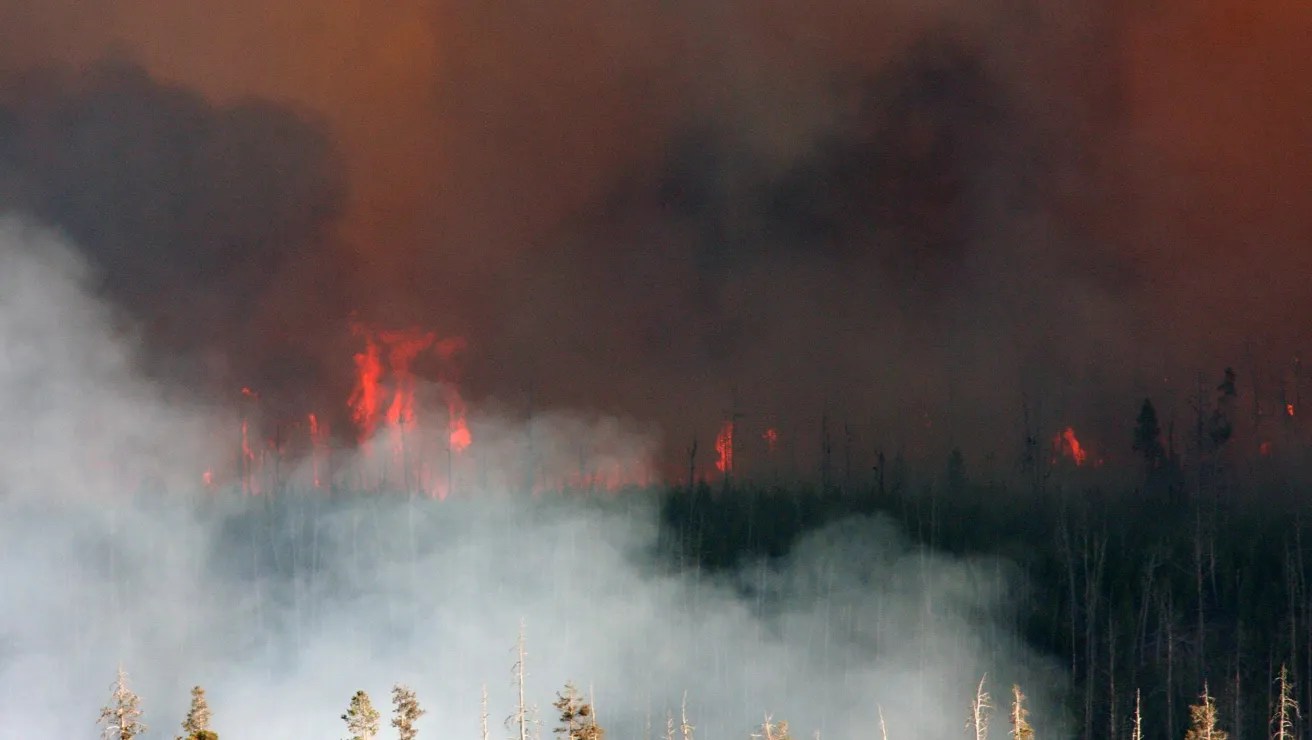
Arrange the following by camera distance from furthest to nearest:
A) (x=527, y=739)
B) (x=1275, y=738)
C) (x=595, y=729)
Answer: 1. (x=1275, y=738)
2. (x=527, y=739)
3. (x=595, y=729)

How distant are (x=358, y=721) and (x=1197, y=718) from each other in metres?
78.0

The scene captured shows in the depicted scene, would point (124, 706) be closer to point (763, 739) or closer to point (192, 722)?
point (192, 722)

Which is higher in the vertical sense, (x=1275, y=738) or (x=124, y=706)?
(x=124, y=706)

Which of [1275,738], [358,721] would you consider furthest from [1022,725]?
[1275,738]

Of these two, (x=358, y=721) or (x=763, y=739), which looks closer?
(x=358, y=721)

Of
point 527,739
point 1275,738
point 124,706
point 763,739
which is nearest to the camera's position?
point 124,706

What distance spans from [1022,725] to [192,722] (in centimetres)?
6086

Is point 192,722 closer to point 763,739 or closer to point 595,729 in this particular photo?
point 595,729

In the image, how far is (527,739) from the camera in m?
107

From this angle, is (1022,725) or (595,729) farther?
(1022,725)

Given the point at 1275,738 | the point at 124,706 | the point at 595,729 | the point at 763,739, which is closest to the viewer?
the point at 124,706

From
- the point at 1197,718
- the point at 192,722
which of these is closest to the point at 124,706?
the point at 192,722

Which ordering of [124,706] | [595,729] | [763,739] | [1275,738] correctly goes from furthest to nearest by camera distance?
[1275,738]
[763,739]
[595,729]
[124,706]

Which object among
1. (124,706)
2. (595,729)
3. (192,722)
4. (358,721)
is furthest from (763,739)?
(124,706)
